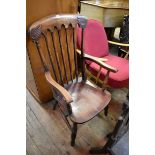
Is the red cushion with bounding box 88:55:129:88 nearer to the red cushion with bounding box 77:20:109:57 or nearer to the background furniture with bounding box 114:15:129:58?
the red cushion with bounding box 77:20:109:57

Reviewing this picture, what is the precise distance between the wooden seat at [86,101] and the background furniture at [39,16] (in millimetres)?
378

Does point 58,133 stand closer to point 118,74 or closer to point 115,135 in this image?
point 115,135

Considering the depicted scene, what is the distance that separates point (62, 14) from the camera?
1.48 m

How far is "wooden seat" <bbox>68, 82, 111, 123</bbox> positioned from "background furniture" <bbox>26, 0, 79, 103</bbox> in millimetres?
378

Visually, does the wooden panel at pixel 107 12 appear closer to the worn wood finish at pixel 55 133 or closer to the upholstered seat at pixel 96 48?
the upholstered seat at pixel 96 48

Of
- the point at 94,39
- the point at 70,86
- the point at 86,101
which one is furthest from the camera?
the point at 94,39

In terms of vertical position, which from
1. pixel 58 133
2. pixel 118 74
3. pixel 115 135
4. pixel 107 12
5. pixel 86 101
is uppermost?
pixel 107 12

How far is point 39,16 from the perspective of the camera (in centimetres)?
147

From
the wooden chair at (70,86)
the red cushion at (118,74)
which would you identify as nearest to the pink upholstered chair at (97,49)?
the red cushion at (118,74)

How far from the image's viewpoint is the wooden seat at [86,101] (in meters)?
1.32

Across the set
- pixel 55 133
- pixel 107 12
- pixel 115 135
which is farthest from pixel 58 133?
pixel 107 12

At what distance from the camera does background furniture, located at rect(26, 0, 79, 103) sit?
1418 millimetres

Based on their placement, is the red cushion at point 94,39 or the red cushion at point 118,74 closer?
the red cushion at point 118,74

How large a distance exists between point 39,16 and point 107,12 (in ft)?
4.13
